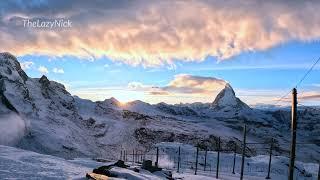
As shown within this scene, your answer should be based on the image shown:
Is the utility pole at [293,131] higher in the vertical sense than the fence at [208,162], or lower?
higher

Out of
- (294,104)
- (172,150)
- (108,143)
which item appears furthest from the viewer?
(108,143)

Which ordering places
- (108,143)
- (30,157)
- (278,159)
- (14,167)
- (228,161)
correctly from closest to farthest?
(14,167) → (30,157) → (278,159) → (228,161) → (108,143)

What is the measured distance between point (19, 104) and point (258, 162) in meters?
85.9

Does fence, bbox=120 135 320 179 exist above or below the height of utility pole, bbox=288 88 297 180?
below

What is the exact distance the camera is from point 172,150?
14050cm

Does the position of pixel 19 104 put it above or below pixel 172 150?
above

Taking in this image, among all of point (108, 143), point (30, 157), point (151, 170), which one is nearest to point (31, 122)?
point (108, 143)

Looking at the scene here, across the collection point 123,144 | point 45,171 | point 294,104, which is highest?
point 294,104

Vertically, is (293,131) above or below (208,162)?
above

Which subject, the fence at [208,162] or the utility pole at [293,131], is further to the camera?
the fence at [208,162]

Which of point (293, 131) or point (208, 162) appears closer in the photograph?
point (293, 131)

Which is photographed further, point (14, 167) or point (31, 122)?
point (31, 122)

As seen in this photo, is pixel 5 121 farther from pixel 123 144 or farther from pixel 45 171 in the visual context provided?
pixel 45 171

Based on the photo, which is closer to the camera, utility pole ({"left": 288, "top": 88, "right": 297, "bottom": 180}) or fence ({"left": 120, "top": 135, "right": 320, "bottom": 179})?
utility pole ({"left": 288, "top": 88, "right": 297, "bottom": 180})
